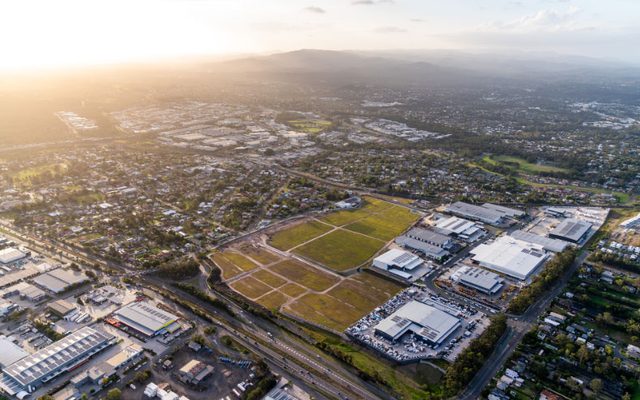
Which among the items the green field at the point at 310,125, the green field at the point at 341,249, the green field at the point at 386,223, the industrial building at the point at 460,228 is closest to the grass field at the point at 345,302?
the green field at the point at 341,249

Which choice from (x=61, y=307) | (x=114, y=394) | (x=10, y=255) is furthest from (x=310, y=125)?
(x=114, y=394)

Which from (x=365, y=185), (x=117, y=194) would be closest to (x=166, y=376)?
(x=117, y=194)

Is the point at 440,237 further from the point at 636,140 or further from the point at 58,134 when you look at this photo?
the point at 58,134

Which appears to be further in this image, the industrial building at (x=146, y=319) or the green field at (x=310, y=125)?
the green field at (x=310, y=125)

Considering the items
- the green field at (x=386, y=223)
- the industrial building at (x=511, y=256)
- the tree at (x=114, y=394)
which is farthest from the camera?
the green field at (x=386, y=223)

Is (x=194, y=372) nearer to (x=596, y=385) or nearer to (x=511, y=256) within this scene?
(x=596, y=385)

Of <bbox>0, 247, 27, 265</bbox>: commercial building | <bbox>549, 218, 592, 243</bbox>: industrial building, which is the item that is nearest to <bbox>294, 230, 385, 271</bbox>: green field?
<bbox>549, 218, 592, 243</bbox>: industrial building

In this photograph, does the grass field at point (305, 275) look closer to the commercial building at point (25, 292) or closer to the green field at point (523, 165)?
the commercial building at point (25, 292)
